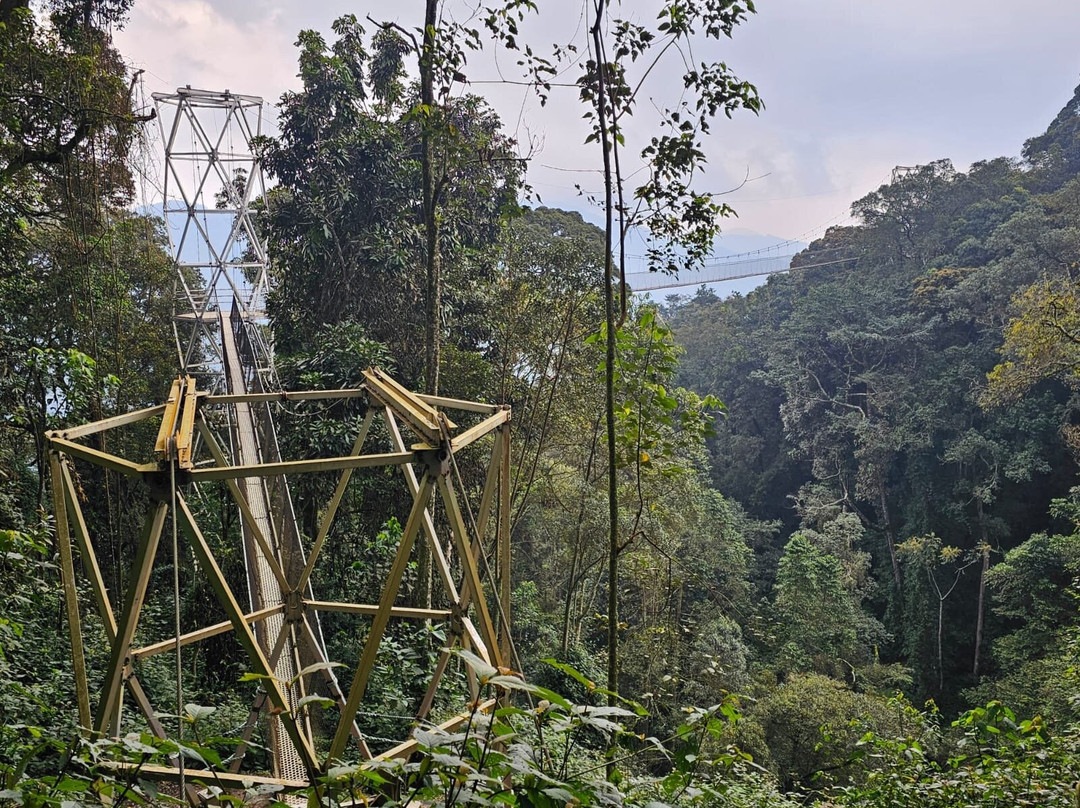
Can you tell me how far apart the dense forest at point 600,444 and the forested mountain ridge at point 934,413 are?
0.08m

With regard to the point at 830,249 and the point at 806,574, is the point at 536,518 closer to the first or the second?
the point at 806,574

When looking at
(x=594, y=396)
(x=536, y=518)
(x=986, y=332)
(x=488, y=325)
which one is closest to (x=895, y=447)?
(x=986, y=332)

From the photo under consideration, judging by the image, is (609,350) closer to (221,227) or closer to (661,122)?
(661,122)

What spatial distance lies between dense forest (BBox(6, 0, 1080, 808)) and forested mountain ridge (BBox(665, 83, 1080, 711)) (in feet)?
0.26

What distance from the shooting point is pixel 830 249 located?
71.6 ft

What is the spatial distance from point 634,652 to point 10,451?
25.4ft

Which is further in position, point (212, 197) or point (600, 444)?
point (600, 444)

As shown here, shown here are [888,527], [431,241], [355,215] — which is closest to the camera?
[431,241]

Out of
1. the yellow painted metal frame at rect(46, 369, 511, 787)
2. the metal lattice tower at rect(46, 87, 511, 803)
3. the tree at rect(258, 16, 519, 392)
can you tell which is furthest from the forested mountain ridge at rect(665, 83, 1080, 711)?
the yellow painted metal frame at rect(46, 369, 511, 787)

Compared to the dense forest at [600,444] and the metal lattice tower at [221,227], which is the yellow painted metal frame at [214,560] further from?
the metal lattice tower at [221,227]

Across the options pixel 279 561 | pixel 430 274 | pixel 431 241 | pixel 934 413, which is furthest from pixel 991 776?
pixel 934 413

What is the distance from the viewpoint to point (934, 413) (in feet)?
52.0

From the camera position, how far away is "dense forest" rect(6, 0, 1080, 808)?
2.74 metres

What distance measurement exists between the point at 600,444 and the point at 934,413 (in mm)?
11034
